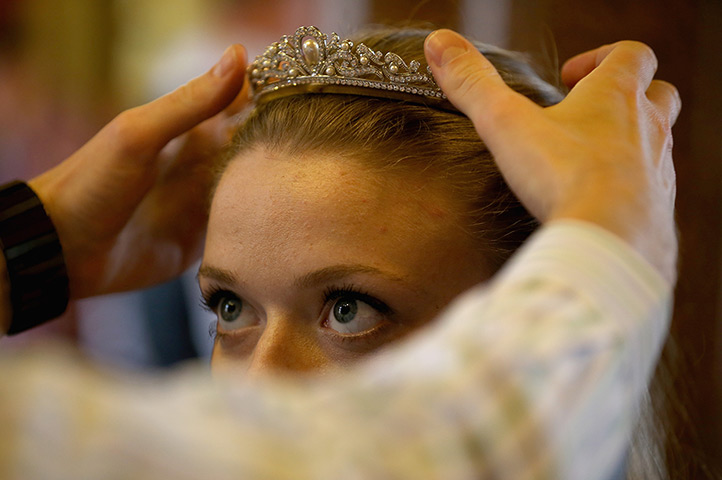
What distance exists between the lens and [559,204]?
495mm

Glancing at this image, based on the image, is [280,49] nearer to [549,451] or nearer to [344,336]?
[344,336]

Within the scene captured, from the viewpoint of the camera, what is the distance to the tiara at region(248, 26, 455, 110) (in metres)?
0.89

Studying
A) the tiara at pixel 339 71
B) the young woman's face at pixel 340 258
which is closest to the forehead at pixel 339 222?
the young woman's face at pixel 340 258

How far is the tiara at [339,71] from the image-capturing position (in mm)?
886

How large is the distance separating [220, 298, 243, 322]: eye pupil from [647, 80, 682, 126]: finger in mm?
557

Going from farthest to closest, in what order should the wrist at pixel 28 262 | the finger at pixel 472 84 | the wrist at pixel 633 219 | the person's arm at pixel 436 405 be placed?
the wrist at pixel 28 262
the finger at pixel 472 84
the wrist at pixel 633 219
the person's arm at pixel 436 405

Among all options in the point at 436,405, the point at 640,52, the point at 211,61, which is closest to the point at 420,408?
the point at 436,405

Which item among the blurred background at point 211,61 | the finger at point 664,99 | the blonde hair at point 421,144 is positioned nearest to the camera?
the finger at point 664,99

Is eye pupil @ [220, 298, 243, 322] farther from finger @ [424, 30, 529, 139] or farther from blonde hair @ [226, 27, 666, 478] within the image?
finger @ [424, 30, 529, 139]

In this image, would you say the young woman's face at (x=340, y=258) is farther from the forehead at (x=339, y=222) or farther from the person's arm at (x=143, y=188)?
the person's arm at (x=143, y=188)

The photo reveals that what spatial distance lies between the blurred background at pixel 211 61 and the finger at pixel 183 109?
318 millimetres

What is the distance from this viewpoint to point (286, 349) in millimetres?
822

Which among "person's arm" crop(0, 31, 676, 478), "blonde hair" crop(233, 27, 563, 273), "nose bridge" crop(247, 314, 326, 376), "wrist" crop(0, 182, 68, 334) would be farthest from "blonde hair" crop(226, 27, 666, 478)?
"person's arm" crop(0, 31, 676, 478)

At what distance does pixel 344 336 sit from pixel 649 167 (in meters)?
0.41
